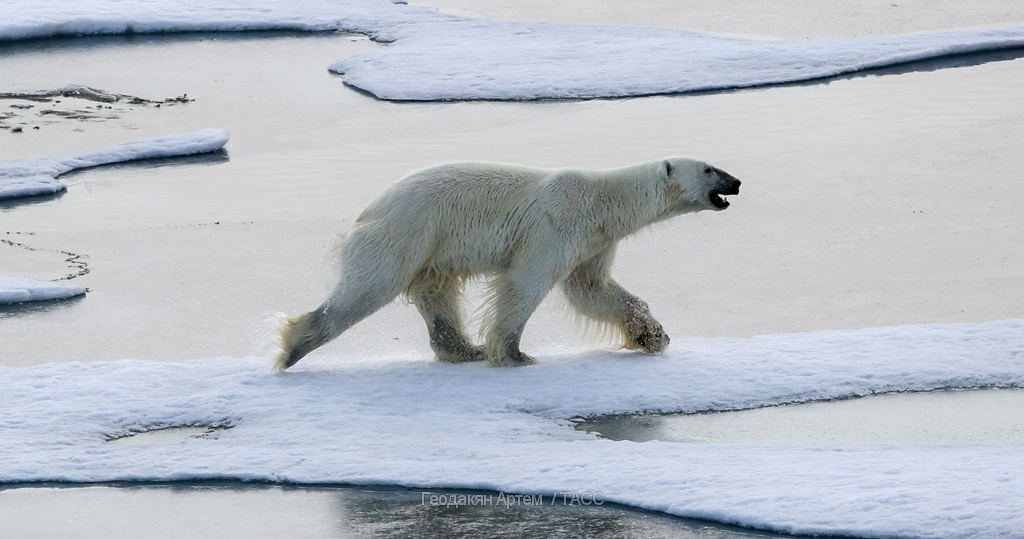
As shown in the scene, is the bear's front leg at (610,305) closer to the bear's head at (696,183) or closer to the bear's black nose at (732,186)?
the bear's head at (696,183)

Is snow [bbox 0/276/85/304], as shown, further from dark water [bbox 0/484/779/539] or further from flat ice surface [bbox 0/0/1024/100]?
flat ice surface [bbox 0/0/1024/100]

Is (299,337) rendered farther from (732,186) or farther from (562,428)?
(732,186)

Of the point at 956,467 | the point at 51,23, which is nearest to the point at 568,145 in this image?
the point at 956,467

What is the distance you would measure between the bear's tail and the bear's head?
6.62ft

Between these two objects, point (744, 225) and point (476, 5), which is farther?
point (476, 5)

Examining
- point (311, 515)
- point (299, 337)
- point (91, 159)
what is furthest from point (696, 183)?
point (91, 159)

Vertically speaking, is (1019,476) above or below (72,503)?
above

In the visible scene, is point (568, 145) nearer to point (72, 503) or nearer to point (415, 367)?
point (415, 367)

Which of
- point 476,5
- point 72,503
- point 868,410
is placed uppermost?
point 476,5

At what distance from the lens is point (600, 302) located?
8117 millimetres

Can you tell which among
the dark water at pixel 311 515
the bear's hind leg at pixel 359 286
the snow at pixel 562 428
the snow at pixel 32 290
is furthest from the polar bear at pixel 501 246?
the snow at pixel 32 290

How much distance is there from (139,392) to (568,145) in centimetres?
599

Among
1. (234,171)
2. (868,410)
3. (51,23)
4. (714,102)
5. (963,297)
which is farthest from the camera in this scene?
(51,23)

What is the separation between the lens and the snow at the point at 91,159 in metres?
11.9
